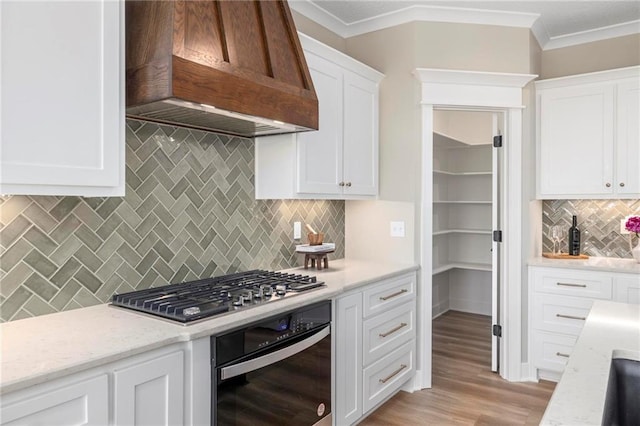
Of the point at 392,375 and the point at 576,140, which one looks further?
the point at 576,140

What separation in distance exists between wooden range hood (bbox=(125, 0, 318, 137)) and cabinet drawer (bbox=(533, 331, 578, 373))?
8.24 feet

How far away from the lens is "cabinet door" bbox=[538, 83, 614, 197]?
3.41 m

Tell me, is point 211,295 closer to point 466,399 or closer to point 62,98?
point 62,98

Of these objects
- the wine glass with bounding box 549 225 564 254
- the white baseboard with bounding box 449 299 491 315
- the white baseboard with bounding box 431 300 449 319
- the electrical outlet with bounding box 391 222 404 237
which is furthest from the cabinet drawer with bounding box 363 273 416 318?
the white baseboard with bounding box 449 299 491 315

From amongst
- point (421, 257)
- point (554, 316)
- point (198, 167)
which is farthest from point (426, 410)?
point (198, 167)

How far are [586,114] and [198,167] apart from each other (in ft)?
9.76

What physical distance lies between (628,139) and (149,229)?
3408 mm

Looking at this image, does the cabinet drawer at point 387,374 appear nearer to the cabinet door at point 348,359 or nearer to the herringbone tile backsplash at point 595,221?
the cabinet door at point 348,359

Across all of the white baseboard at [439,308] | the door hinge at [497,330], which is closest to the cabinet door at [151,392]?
the door hinge at [497,330]

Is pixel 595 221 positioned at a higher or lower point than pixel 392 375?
higher

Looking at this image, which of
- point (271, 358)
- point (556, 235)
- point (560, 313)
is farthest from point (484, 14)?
point (271, 358)

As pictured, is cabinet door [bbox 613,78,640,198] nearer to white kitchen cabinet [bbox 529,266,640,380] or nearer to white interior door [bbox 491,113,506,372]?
white kitchen cabinet [bbox 529,266,640,380]

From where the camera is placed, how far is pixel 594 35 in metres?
3.66

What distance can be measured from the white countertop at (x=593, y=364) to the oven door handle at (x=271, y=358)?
3.66ft
